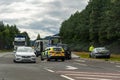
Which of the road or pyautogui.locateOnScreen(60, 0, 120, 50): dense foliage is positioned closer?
the road

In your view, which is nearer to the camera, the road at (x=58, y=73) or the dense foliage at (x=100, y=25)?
the road at (x=58, y=73)

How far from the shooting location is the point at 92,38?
336ft

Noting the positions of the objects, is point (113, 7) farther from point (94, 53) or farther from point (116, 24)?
point (94, 53)

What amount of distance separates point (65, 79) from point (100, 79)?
152cm

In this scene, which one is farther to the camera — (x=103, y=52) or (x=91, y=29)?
(x=91, y=29)

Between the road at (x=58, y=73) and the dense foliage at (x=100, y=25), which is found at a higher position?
the dense foliage at (x=100, y=25)

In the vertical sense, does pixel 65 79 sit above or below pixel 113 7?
below

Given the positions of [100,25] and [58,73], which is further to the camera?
[100,25]

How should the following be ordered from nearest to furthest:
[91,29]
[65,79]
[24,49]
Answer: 1. [65,79]
2. [24,49]
3. [91,29]

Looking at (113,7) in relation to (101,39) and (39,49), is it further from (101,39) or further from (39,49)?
(101,39)

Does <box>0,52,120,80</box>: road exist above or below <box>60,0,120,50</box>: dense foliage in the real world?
below

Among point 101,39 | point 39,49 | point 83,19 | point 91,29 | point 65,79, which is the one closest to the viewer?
point 65,79

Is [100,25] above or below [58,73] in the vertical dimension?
above

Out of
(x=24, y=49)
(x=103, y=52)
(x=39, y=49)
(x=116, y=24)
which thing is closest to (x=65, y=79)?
(x=24, y=49)
